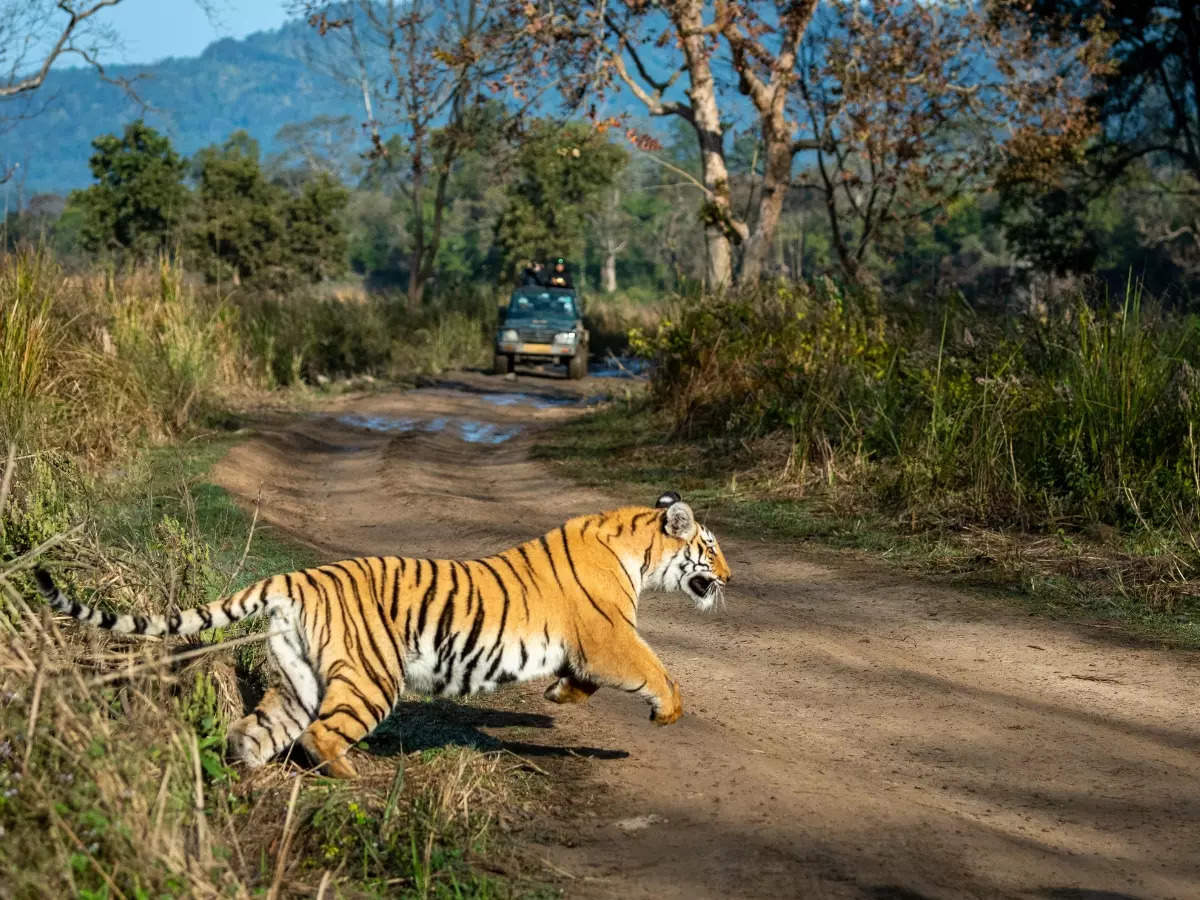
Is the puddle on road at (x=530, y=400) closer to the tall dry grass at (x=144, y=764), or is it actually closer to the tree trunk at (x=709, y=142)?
the tree trunk at (x=709, y=142)

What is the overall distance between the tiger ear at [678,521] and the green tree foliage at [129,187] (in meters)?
48.9

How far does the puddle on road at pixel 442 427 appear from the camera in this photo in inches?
755

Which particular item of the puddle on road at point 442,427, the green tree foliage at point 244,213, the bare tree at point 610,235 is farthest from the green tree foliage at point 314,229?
the puddle on road at point 442,427

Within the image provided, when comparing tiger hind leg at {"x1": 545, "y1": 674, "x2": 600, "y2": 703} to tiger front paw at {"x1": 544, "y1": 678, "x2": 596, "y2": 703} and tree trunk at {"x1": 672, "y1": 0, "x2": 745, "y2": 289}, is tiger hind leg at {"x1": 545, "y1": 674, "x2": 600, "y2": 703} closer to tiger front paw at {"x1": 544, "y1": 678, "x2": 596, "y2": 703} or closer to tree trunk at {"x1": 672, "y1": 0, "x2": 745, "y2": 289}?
tiger front paw at {"x1": 544, "y1": 678, "x2": 596, "y2": 703}

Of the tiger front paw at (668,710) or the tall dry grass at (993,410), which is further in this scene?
the tall dry grass at (993,410)

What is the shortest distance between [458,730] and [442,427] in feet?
45.8

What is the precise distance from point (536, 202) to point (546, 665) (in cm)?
6264

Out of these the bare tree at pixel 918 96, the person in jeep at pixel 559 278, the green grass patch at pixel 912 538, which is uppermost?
the bare tree at pixel 918 96

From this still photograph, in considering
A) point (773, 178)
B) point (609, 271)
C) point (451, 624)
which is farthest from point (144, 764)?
point (609, 271)

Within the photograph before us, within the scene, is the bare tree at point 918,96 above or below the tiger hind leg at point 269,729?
above

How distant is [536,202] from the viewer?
66.9m

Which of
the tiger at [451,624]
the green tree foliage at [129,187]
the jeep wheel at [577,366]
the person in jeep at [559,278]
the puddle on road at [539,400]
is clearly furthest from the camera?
the green tree foliage at [129,187]

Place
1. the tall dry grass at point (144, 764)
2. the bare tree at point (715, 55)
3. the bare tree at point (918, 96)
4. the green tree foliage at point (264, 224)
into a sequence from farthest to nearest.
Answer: the green tree foliage at point (264, 224)
the bare tree at point (918, 96)
the bare tree at point (715, 55)
the tall dry grass at point (144, 764)

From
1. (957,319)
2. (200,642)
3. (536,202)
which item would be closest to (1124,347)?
(957,319)
